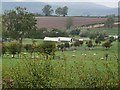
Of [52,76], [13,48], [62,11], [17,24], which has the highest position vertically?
[62,11]

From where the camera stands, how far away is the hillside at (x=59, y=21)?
7.29 metres

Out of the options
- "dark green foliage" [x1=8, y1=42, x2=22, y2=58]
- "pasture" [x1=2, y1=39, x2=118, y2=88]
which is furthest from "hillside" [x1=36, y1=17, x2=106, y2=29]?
"pasture" [x1=2, y1=39, x2=118, y2=88]

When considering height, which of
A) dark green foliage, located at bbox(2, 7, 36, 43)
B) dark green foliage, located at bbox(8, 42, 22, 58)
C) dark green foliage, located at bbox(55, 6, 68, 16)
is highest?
dark green foliage, located at bbox(55, 6, 68, 16)

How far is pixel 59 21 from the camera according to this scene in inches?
325

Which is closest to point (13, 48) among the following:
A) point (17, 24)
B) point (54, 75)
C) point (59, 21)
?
point (54, 75)

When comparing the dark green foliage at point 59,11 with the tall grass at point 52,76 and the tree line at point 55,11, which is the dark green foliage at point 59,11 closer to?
the tree line at point 55,11

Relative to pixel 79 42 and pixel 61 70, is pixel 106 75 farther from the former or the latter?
pixel 79 42

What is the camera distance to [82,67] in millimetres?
3754

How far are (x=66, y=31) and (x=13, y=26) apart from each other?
164 centimetres

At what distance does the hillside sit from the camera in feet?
23.9

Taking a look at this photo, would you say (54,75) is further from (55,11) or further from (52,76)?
(55,11)

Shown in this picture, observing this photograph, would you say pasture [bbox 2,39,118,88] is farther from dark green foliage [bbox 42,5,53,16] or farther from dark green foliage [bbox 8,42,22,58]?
dark green foliage [bbox 42,5,53,16]

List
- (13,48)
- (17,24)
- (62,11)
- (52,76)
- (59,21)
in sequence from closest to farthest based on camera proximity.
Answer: (52,76), (13,48), (17,24), (62,11), (59,21)

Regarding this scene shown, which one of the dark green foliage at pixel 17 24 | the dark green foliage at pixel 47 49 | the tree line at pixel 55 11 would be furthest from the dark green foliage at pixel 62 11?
the dark green foliage at pixel 47 49
